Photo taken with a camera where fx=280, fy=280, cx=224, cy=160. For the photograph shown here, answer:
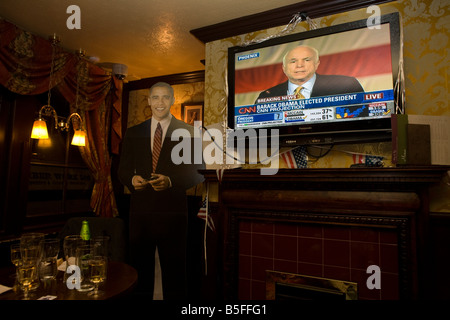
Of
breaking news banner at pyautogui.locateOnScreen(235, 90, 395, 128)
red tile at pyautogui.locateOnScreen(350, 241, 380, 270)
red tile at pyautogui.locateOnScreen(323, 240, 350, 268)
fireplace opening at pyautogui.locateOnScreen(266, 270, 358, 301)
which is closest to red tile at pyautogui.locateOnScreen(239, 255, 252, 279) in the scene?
fireplace opening at pyautogui.locateOnScreen(266, 270, 358, 301)

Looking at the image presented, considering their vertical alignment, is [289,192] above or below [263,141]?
below

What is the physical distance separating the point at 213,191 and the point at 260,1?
1.55 metres

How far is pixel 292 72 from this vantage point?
2.03 meters

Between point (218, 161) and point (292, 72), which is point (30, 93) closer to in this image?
point (218, 161)

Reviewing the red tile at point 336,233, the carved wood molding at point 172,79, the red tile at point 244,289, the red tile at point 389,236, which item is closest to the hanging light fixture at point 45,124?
the carved wood molding at point 172,79

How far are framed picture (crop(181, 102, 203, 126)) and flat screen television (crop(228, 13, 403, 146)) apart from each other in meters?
0.94

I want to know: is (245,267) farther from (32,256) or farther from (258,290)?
(32,256)

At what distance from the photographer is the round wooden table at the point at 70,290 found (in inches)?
45.9

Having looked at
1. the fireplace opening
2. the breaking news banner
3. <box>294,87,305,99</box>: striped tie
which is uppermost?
<box>294,87,305,99</box>: striped tie

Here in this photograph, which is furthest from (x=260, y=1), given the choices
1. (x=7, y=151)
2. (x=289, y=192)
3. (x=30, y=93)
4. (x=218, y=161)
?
(x=7, y=151)

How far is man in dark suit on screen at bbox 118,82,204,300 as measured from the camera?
8.00 feet

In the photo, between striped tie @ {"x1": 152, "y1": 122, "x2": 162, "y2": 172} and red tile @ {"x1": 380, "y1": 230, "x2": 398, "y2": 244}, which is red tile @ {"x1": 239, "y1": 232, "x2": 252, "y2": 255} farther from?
striped tie @ {"x1": 152, "y1": 122, "x2": 162, "y2": 172}

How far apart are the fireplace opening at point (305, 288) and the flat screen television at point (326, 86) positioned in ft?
2.98

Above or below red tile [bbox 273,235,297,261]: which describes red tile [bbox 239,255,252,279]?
below
